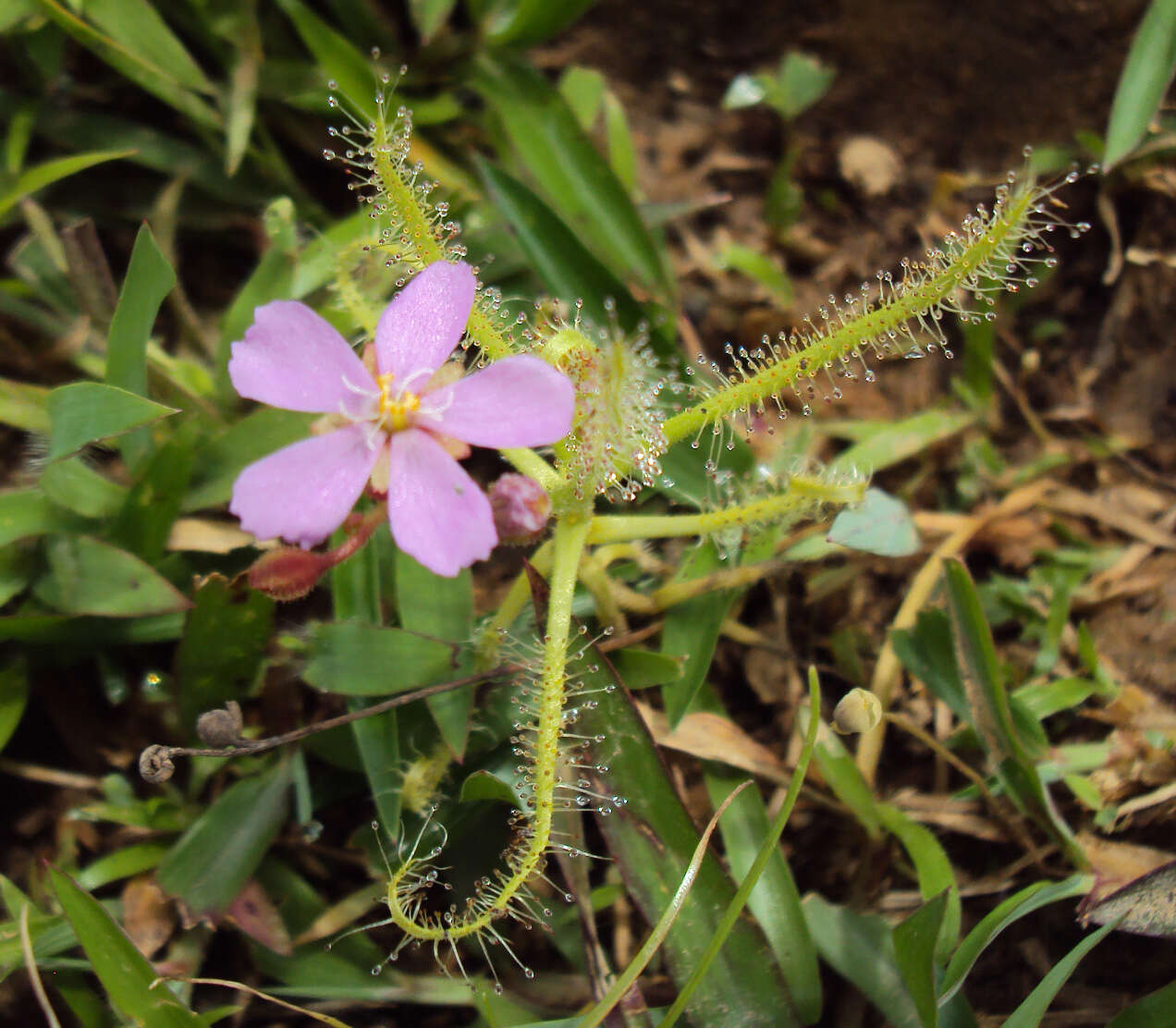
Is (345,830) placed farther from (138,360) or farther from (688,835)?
(138,360)

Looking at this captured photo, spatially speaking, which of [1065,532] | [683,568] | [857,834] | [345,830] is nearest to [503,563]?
[683,568]

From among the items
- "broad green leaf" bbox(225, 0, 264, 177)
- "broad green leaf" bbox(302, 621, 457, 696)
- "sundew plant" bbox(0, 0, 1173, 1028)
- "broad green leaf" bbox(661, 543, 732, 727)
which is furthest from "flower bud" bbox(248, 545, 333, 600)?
"broad green leaf" bbox(225, 0, 264, 177)

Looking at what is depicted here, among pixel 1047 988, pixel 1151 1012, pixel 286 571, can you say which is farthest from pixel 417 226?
pixel 1151 1012

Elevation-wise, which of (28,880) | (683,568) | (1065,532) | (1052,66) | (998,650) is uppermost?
(1052,66)

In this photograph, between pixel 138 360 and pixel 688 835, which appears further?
pixel 138 360

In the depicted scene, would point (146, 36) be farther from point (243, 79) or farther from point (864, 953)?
point (864, 953)

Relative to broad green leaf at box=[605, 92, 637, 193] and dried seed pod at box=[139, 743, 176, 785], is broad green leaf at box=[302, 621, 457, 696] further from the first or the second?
broad green leaf at box=[605, 92, 637, 193]

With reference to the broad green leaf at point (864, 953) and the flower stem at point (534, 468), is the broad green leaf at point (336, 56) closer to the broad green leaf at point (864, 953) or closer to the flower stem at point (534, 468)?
the flower stem at point (534, 468)
